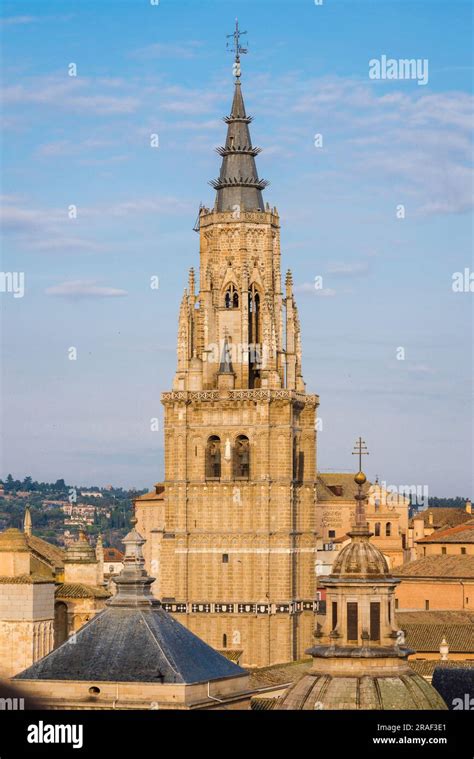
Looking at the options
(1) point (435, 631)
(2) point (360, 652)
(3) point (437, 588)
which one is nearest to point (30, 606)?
(2) point (360, 652)

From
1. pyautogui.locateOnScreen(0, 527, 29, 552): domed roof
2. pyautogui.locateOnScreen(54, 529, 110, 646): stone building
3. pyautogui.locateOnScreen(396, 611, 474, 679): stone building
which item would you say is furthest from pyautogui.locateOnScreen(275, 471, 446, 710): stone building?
pyautogui.locateOnScreen(396, 611, 474, 679): stone building

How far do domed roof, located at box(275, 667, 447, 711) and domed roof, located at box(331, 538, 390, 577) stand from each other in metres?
4.17

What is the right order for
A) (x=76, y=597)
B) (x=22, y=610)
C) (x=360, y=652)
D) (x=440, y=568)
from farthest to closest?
(x=440, y=568) → (x=76, y=597) → (x=22, y=610) → (x=360, y=652)

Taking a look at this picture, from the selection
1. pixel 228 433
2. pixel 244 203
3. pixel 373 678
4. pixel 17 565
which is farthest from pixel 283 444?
pixel 373 678

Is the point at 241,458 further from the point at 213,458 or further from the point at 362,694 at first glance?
the point at 362,694

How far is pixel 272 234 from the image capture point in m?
161

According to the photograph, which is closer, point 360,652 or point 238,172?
point 360,652

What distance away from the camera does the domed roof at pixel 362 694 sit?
291 feet

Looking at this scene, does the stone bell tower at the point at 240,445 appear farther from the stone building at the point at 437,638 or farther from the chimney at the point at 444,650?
the chimney at the point at 444,650

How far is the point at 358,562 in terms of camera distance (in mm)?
93875

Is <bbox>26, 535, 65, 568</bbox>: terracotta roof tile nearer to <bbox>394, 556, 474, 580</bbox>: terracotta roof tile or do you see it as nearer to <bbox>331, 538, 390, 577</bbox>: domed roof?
<bbox>394, 556, 474, 580</bbox>: terracotta roof tile

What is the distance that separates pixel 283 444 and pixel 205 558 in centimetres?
815

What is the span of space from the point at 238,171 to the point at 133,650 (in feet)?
219
